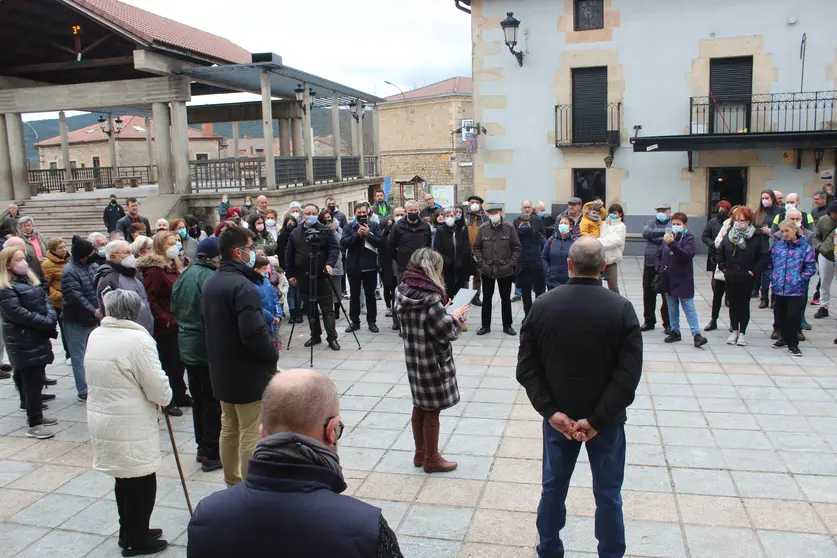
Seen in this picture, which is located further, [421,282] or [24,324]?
[24,324]

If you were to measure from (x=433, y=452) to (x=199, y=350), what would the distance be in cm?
194

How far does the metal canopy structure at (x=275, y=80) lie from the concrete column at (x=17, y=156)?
18.1ft

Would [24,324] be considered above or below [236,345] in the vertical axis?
below

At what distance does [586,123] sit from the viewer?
17.4m

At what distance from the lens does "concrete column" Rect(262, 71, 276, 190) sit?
690 inches

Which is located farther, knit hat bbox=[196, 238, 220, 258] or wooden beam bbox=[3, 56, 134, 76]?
wooden beam bbox=[3, 56, 134, 76]

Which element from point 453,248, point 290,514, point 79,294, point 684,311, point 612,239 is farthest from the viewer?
point 453,248

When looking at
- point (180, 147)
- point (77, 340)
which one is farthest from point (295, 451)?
point (180, 147)

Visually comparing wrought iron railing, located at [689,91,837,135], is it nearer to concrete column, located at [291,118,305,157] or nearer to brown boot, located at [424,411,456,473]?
brown boot, located at [424,411,456,473]

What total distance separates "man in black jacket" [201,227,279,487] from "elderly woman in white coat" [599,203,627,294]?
5485mm

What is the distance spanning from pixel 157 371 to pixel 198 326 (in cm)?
125

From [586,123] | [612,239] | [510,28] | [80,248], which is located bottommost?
[612,239]

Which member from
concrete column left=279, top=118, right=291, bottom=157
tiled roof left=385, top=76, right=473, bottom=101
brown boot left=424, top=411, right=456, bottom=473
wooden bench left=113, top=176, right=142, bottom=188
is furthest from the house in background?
brown boot left=424, top=411, right=456, bottom=473

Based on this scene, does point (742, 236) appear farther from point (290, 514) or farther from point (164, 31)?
point (164, 31)
